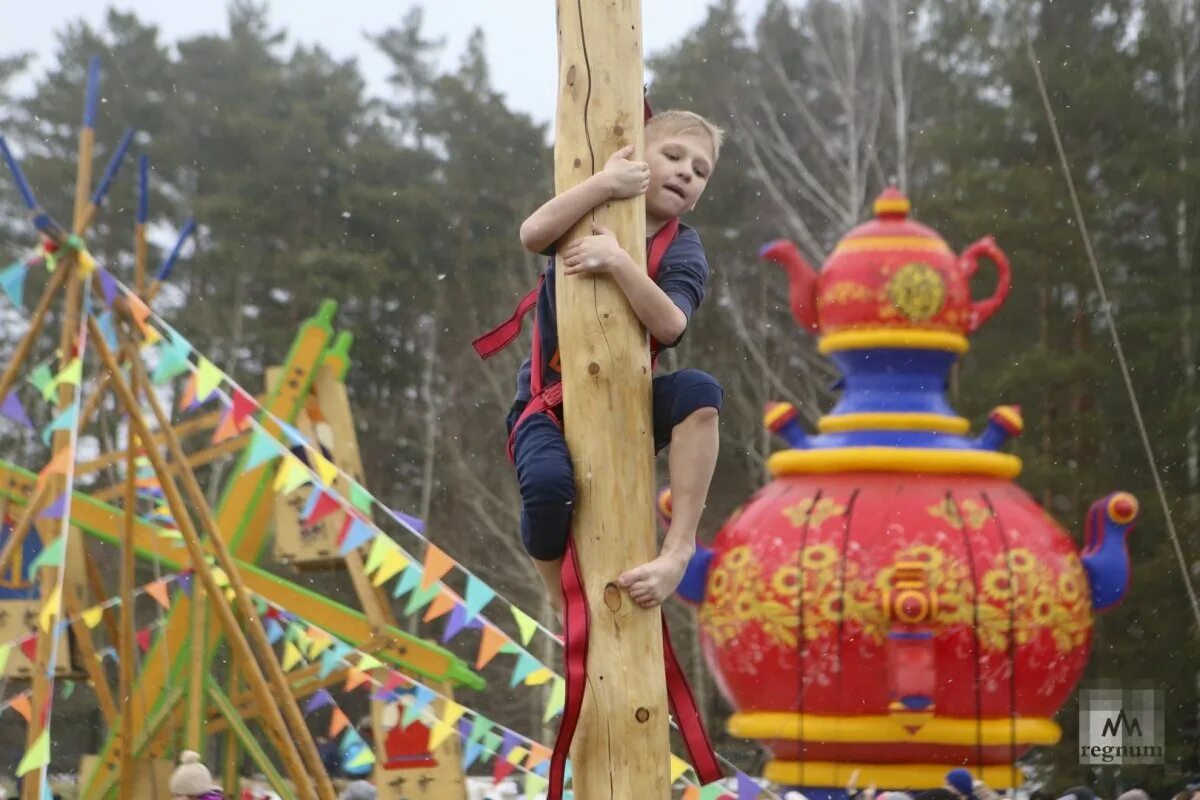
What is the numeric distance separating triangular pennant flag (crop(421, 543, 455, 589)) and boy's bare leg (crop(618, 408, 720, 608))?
3613mm

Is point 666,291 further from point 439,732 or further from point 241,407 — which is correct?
point 439,732

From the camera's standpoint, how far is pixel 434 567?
710cm

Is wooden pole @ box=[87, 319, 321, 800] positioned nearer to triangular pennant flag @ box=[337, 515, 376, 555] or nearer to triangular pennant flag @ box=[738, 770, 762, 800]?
triangular pennant flag @ box=[337, 515, 376, 555]

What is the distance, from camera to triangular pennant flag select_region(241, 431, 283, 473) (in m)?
7.18

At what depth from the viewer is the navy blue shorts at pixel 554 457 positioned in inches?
130

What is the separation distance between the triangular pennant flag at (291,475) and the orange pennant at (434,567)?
53 centimetres

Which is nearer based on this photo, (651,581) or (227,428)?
(651,581)

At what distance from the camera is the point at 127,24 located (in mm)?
23234

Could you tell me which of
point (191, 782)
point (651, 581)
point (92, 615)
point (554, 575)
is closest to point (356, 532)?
point (191, 782)

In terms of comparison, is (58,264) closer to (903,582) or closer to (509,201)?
(903,582)

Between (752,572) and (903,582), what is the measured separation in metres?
0.78

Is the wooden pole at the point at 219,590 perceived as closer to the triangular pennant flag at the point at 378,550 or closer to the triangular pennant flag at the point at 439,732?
the triangular pennant flag at the point at 378,550

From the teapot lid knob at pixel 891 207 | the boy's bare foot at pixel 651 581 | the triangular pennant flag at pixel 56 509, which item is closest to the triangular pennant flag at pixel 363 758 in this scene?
the triangular pennant flag at pixel 56 509

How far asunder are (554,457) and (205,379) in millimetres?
4252
